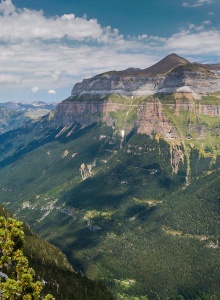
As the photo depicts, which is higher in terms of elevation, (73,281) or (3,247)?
(3,247)

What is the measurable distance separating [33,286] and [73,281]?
102907mm

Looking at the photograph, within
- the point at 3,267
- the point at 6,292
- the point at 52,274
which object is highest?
the point at 6,292

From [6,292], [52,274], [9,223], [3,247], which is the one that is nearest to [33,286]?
[6,292]

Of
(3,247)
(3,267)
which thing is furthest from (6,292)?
(3,267)

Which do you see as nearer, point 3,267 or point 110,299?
point 3,267

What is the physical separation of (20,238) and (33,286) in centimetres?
2309

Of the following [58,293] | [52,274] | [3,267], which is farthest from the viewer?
[52,274]

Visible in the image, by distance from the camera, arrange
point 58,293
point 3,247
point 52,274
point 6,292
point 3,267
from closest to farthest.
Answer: point 6,292 < point 3,247 < point 3,267 < point 58,293 < point 52,274

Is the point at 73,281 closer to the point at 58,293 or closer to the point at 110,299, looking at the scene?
the point at 110,299

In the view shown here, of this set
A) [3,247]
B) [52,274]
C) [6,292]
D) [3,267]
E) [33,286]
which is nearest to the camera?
[6,292]

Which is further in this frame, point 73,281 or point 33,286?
point 73,281

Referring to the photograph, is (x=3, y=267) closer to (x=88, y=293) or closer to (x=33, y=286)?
(x=33, y=286)

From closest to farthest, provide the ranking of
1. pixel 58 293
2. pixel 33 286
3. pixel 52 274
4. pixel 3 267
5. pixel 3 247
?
pixel 33 286, pixel 3 247, pixel 3 267, pixel 58 293, pixel 52 274

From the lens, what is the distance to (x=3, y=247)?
112 meters
